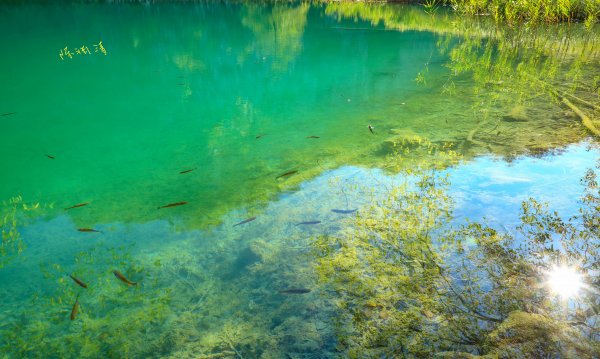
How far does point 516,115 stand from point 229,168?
315 cm

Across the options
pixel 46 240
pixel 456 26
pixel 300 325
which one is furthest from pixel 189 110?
pixel 456 26

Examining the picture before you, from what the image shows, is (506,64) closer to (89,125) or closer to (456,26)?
(456,26)

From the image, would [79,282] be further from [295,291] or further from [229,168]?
[229,168]

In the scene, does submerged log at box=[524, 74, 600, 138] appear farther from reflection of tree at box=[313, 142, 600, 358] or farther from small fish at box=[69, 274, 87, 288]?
small fish at box=[69, 274, 87, 288]

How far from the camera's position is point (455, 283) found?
1977 millimetres

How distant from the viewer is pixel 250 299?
6.54ft

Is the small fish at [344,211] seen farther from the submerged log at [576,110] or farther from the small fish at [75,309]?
the submerged log at [576,110]

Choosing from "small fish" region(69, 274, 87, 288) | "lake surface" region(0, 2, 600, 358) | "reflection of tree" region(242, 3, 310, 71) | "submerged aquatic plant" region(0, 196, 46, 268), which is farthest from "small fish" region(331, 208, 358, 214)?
"reflection of tree" region(242, 3, 310, 71)

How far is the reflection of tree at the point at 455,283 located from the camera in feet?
5.40

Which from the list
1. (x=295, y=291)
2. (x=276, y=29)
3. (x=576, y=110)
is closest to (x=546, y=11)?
(x=276, y=29)

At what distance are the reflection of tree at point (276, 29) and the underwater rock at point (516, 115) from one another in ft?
14.6

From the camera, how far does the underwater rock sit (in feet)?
14.2

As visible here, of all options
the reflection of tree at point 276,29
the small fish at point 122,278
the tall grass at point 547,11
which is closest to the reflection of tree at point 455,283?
the small fish at point 122,278

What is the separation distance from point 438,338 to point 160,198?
7.11 feet
